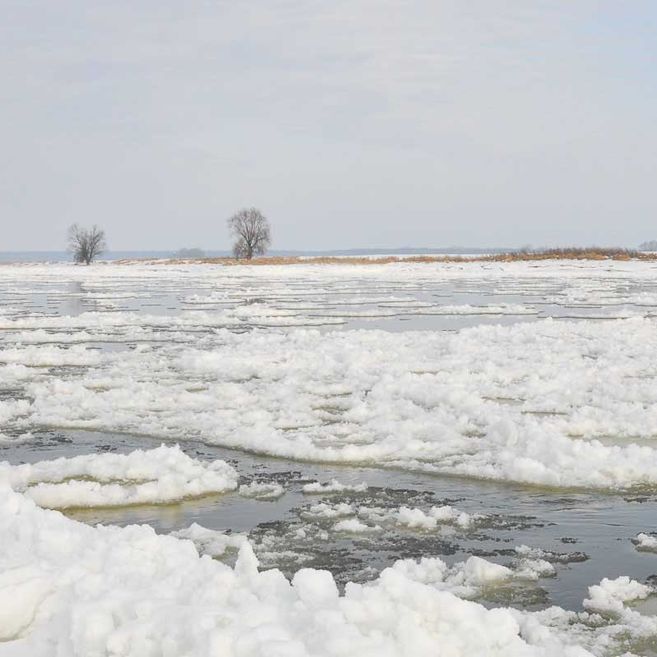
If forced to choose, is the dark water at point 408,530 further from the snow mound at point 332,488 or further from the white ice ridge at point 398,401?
the white ice ridge at point 398,401

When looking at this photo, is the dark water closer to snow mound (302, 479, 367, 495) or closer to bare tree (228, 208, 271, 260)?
snow mound (302, 479, 367, 495)

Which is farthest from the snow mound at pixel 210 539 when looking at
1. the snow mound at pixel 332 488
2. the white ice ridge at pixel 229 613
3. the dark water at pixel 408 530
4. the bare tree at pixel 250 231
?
the bare tree at pixel 250 231

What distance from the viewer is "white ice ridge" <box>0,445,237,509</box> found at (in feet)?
21.4

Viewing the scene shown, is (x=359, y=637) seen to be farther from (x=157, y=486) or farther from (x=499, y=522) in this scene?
(x=157, y=486)

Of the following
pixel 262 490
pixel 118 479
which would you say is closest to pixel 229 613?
pixel 262 490

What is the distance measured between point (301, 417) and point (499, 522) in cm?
368

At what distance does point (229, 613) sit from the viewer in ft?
11.1

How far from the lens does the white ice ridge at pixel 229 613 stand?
10.8ft

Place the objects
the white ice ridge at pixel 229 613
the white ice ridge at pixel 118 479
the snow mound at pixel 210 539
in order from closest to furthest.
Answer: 1. the white ice ridge at pixel 229 613
2. the snow mound at pixel 210 539
3. the white ice ridge at pixel 118 479

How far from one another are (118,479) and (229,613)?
12.6ft

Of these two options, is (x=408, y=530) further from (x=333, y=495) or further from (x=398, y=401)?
(x=398, y=401)

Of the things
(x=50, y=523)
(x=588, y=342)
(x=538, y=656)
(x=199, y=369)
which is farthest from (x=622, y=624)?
(x=588, y=342)

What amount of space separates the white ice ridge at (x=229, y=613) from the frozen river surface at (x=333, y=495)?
0.4 inches

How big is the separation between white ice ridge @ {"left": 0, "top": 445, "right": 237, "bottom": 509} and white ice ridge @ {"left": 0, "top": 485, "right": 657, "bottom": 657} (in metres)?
2.01
